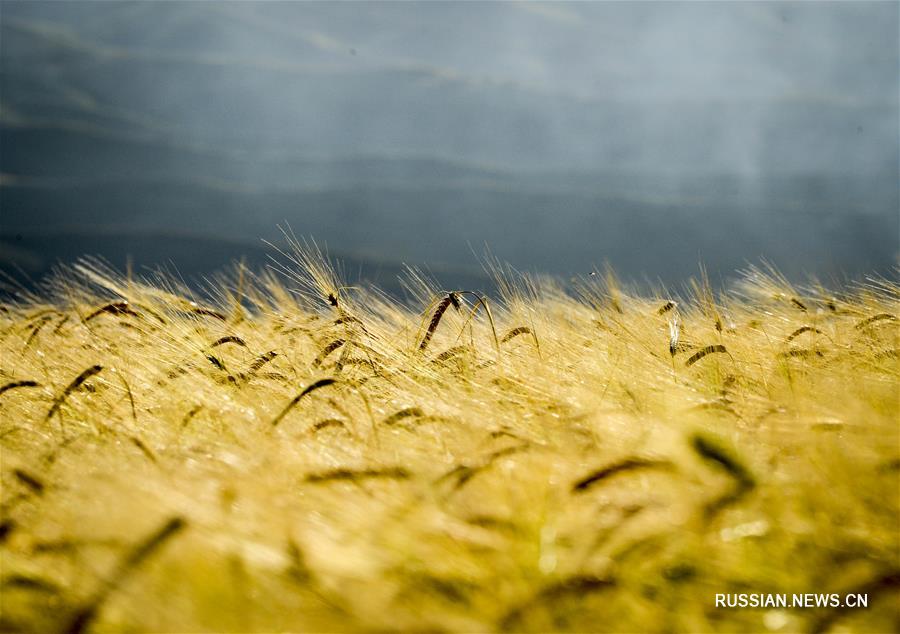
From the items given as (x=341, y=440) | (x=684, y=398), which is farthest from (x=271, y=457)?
(x=684, y=398)

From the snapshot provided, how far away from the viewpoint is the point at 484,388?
0.95m

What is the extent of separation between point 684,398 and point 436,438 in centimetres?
30

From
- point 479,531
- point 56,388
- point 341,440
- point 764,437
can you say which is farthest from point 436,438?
point 56,388

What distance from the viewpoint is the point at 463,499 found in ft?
2.09

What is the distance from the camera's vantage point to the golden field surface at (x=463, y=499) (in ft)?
1.70

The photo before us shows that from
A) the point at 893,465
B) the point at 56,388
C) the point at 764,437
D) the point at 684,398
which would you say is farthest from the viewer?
the point at 56,388

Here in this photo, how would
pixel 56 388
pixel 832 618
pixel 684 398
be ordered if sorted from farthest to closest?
pixel 56 388 → pixel 684 398 → pixel 832 618

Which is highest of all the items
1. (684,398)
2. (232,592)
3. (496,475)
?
(684,398)

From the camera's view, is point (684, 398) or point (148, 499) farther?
point (684, 398)

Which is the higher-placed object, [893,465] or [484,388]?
[484,388]

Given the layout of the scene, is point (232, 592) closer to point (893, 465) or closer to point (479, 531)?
point (479, 531)

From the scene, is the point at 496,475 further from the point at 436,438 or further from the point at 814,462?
the point at 814,462

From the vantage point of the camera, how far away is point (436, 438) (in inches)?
32.0

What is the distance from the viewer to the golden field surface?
519mm
